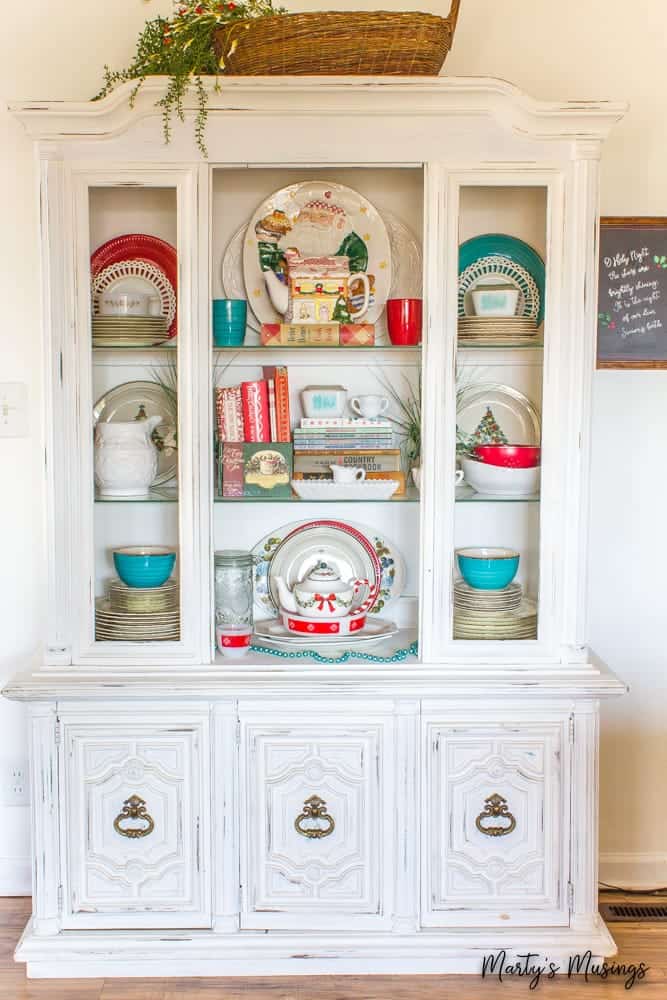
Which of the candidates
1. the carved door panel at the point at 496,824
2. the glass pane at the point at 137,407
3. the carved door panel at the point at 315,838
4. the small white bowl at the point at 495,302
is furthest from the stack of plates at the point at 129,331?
the carved door panel at the point at 496,824

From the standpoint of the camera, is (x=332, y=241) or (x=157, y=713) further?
(x=332, y=241)

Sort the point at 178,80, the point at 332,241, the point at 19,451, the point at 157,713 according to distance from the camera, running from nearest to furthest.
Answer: the point at 178,80 → the point at 157,713 → the point at 332,241 → the point at 19,451

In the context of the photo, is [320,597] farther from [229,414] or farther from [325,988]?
[325,988]

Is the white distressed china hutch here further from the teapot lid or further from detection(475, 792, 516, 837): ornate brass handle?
the teapot lid

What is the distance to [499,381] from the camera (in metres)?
2.51

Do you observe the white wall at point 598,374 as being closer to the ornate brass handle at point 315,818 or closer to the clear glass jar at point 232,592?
the clear glass jar at point 232,592

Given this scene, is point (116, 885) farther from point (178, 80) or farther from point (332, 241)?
point (178, 80)

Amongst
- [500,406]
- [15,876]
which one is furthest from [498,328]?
[15,876]

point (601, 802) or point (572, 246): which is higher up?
point (572, 246)

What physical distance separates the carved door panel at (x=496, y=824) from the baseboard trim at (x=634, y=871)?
0.49 meters

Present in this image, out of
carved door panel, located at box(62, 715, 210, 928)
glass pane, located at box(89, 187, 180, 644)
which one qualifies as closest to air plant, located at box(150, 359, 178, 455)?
glass pane, located at box(89, 187, 180, 644)

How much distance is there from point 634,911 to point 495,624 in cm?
95

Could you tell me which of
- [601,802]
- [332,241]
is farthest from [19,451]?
[601,802]

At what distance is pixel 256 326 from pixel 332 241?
0.29m
